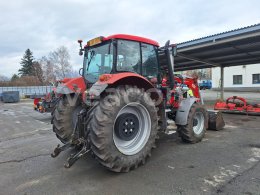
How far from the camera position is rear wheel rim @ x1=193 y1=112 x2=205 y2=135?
566cm

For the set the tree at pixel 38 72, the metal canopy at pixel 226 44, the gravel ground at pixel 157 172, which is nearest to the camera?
the gravel ground at pixel 157 172

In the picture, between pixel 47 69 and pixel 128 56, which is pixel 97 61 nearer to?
pixel 128 56

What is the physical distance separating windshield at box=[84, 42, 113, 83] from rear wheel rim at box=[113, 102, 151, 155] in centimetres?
91

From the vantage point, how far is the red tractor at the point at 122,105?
134 inches

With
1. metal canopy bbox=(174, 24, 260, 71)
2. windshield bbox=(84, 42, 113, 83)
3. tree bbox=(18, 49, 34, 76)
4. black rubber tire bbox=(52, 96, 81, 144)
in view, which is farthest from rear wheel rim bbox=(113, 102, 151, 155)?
tree bbox=(18, 49, 34, 76)

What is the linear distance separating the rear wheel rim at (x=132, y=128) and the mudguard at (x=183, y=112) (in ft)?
4.66

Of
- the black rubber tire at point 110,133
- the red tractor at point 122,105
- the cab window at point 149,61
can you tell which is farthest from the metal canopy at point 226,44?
the black rubber tire at point 110,133

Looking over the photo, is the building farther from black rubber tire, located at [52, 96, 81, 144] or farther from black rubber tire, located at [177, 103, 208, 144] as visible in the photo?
black rubber tire, located at [52, 96, 81, 144]

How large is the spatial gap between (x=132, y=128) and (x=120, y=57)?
1.37m

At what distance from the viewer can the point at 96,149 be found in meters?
3.29

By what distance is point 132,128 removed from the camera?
3984mm

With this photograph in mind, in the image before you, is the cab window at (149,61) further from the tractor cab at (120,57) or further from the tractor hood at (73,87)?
the tractor hood at (73,87)

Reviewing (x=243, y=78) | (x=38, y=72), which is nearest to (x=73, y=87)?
(x=243, y=78)

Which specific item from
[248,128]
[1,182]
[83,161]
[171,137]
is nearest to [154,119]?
[83,161]
